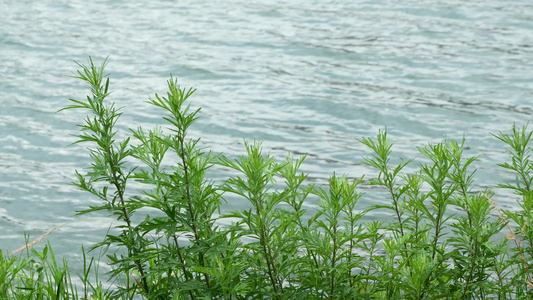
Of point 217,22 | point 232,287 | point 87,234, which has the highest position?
point 217,22

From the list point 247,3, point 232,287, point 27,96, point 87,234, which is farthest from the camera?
point 247,3

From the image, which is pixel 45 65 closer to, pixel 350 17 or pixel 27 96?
pixel 27 96

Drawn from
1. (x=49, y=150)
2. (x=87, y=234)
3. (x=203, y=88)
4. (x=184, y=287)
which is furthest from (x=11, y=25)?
(x=184, y=287)

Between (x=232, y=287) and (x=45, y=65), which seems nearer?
(x=232, y=287)

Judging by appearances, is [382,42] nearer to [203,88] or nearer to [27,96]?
[203,88]

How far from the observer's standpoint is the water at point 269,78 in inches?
323

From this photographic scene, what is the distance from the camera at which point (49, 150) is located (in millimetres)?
8727

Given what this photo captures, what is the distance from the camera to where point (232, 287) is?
10.3ft

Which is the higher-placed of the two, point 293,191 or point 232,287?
point 293,191

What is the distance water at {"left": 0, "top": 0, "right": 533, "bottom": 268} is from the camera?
323 inches

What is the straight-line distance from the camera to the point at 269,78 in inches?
428

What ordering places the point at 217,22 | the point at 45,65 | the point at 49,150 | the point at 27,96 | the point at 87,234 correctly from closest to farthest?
the point at 87,234 < the point at 49,150 < the point at 27,96 < the point at 45,65 < the point at 217,22

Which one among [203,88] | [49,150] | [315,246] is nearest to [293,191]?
[315,246]

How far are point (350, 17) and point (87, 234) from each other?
832 cm
